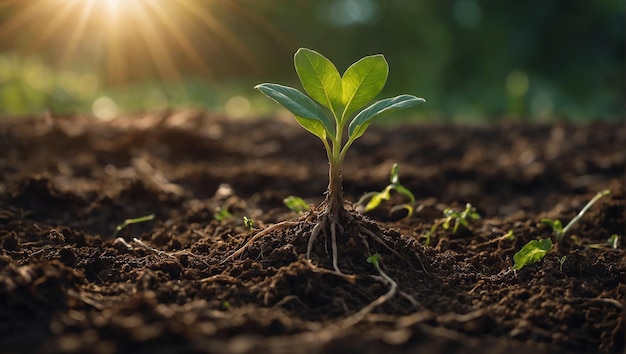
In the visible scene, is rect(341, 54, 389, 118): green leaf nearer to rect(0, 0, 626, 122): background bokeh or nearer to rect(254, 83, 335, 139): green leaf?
rect(254, 83, 335, 139): green leaf

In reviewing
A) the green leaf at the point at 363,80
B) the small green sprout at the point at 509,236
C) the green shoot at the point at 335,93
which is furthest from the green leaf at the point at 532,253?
the green leaf at the point at 363,80

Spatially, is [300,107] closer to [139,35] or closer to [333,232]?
[333,232]

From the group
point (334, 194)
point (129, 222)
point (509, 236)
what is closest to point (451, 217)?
point (509, 236)

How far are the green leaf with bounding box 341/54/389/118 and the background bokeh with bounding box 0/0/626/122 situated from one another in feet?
14.2

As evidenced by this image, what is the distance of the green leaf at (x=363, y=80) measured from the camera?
81.8 inches

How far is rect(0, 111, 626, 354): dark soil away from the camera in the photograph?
1.52 meters

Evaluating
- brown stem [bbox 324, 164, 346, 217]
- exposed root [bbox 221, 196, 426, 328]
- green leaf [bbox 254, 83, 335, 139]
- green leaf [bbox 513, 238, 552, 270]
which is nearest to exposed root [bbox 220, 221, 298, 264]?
exposed root [bbox 221, 196, 426, 328]

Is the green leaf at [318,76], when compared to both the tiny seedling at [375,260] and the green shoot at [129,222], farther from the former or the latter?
the green shoot at [129,222]

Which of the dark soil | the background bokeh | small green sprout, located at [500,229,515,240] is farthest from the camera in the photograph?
the background bokeh

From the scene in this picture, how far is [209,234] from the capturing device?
2574 millimetres

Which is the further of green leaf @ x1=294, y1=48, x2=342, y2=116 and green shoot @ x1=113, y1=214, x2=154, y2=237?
green shoot @ x1=113, y1=214, x2=154, y2=237

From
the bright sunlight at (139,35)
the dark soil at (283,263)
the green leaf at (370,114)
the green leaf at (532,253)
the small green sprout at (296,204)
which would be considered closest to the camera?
the dark soil at (283,263)

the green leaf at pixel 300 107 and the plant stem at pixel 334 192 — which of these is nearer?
the green leaf at pixel 300 107

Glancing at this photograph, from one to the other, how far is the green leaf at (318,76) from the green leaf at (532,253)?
2.35ft
